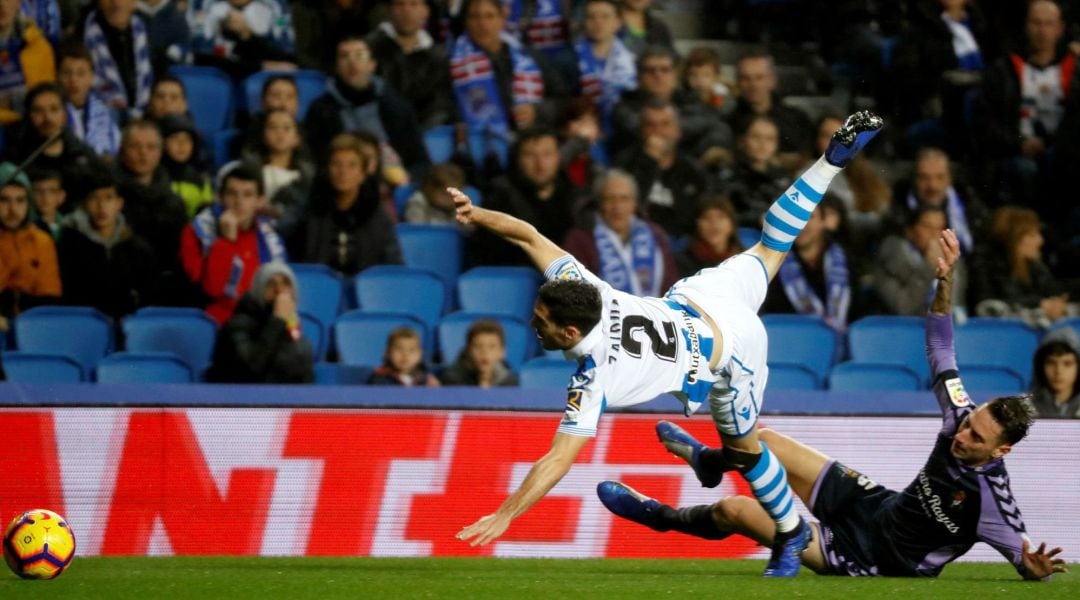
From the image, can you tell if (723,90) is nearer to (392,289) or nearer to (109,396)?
(392,289)

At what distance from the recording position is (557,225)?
11.7 metres

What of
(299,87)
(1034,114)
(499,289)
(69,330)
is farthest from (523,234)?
(1034,114)

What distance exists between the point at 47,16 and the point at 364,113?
2.62 meters

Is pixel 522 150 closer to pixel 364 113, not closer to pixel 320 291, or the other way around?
pixel 364 113

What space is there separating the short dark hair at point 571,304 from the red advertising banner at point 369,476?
8.11ft

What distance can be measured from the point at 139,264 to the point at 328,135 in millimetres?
1844

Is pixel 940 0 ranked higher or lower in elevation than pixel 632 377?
higher

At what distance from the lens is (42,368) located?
35.1 feet

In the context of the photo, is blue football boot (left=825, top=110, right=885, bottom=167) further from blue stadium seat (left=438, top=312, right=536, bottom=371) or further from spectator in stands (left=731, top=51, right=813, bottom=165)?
spectator in stands (left=731, top=51, right=813, bottom=165)

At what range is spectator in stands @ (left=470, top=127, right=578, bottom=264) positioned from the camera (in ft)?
38.5

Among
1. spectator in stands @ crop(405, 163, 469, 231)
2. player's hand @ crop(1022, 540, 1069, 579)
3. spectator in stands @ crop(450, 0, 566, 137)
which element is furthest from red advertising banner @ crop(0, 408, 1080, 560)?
spectator in stands @ crop(450, 0, 566, 137)

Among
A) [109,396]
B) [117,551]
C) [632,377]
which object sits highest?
[632,377]

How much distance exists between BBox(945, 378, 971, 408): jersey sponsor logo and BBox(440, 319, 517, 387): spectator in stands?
Result: 347 centimetres

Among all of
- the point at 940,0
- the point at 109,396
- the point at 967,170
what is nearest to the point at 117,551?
the point at 109,396
